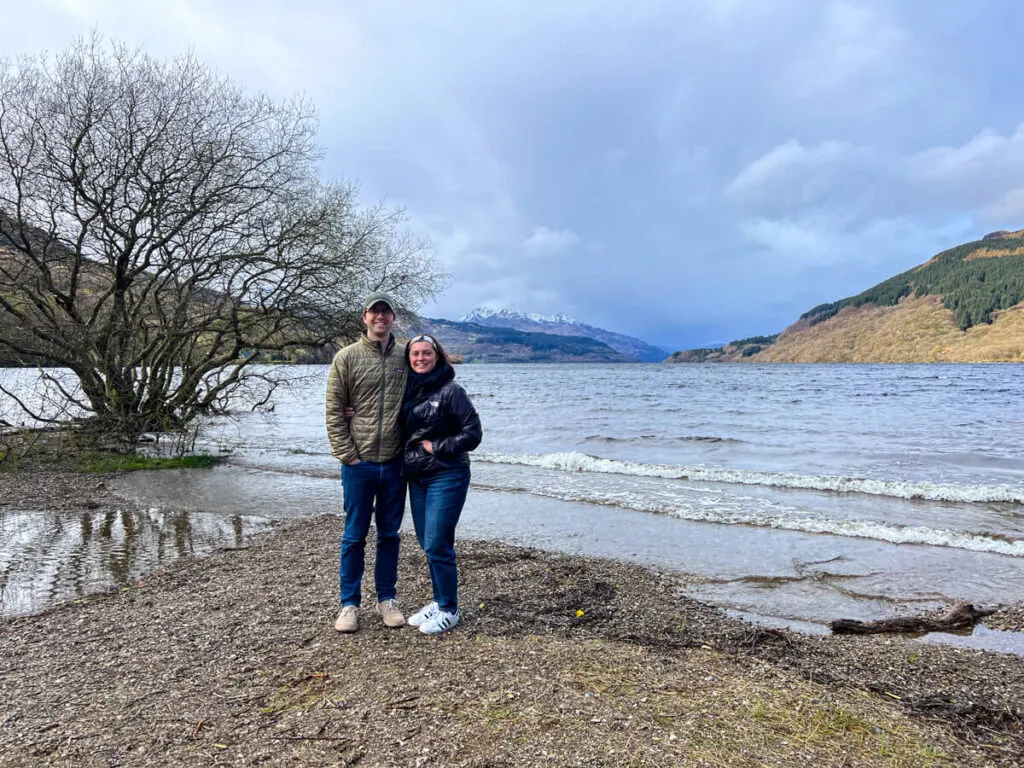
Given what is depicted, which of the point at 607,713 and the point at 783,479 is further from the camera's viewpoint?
the point at 783,479

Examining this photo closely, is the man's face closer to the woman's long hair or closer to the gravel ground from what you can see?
the woman's long hair

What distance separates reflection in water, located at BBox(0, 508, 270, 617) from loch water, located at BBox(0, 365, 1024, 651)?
4cm

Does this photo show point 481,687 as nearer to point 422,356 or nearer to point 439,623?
point 439,623

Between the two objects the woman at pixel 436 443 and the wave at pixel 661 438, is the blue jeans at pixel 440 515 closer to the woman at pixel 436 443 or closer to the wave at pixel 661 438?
the woman at pixel 436 443

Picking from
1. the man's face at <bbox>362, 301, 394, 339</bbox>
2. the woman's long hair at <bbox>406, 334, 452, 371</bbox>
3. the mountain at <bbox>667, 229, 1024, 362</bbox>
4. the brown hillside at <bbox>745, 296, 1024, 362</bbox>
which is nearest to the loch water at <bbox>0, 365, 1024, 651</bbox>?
the woman's long hair at <bbox>406, 334, 452, 371</bbox>

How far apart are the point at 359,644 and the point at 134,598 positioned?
2993mm

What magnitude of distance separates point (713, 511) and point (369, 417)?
9.01 meters

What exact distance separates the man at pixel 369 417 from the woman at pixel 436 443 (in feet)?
0.37

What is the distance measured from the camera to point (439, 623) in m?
5.05

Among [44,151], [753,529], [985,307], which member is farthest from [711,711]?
[985,307]

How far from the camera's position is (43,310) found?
50.3 feet

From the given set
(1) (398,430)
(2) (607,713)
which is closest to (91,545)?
(1) (398,430)

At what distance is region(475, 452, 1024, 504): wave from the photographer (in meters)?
13.2

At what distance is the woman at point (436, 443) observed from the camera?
15.5ft
